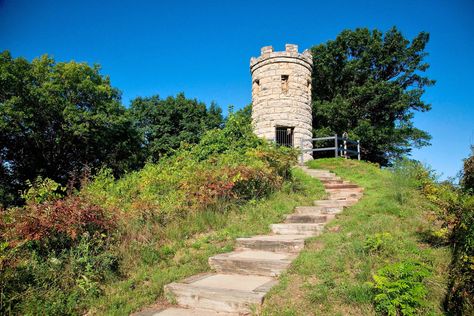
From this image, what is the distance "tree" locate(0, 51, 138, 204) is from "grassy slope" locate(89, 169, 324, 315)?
13.5 metres

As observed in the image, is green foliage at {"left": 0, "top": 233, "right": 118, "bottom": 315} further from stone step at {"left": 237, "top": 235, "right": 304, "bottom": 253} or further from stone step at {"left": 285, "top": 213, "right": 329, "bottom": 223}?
stone step at {"left": 285, "top": 213, "right": 329, "bottom": 223}

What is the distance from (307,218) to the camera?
259 inches

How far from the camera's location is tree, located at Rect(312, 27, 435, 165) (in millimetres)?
20703

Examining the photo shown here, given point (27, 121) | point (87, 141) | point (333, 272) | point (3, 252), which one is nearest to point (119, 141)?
point (87, 141)

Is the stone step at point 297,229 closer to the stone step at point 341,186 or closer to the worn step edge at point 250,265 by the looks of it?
the worn step edge at point 250,265

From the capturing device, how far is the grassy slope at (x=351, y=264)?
3.11 m

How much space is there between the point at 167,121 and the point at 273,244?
22039 millimetres

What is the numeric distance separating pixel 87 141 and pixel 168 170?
13.6 m

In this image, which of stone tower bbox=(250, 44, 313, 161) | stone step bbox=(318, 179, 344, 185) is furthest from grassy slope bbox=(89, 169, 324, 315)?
stone tower bbox=(250, 44, 313, 161)

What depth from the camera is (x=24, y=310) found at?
10.7 ft

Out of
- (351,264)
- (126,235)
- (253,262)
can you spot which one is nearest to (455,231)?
(351,264)

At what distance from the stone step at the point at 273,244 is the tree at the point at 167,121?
19.7 meters

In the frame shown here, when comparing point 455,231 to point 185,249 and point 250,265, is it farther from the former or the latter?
point 185,249

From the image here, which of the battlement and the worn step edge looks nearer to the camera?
the worn step edge
